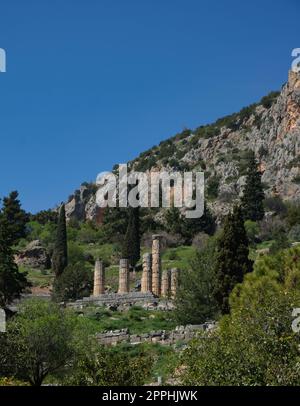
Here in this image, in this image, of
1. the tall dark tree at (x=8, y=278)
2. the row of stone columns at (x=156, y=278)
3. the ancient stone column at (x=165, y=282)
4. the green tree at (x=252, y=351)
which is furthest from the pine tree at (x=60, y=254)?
the green tree at (x=252, y=351)

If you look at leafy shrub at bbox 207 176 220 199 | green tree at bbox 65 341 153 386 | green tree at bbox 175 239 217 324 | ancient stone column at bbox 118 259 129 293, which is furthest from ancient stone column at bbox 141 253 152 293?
leafy shrub at bbox 207 176 220 199

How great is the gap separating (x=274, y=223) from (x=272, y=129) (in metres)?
29.0

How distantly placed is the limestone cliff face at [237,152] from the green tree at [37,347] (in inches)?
2204

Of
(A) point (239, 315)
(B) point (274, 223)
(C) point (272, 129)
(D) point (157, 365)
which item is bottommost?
(D) point (157, 365)

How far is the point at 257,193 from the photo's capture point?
80.9 meters

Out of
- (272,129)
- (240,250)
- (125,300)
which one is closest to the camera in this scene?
(240,250)

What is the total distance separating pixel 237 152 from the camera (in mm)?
110812

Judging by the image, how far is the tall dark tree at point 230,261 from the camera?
3812 centimetres

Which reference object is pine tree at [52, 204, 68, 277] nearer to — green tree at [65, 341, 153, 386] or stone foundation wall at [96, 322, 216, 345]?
stone foundation wall at [96, 322, 216, 345]

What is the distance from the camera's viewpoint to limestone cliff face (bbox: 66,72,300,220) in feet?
307

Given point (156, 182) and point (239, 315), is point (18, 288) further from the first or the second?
point (156, 182)

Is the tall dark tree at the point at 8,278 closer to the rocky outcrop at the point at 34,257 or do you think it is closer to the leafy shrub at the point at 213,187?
the rocky outcrop at the point at 34,257

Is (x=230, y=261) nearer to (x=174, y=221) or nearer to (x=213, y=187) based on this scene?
(x=174, y=221)
